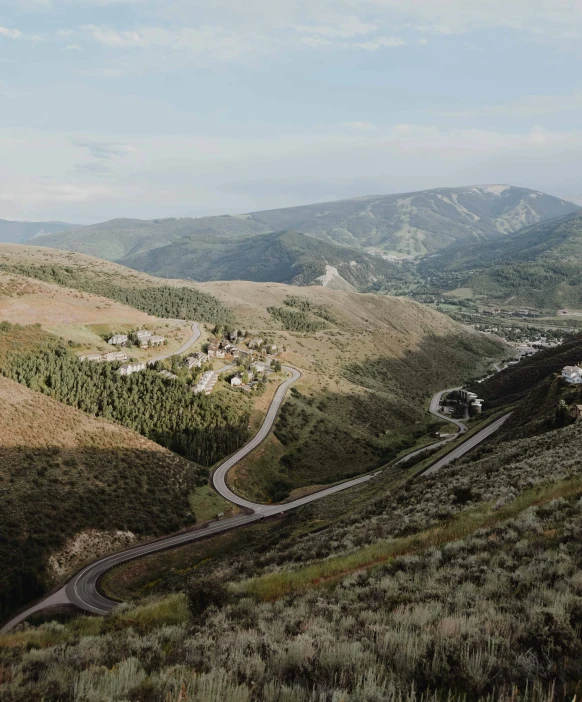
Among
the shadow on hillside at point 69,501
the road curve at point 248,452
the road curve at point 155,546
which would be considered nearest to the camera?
the road curve at point 155,546

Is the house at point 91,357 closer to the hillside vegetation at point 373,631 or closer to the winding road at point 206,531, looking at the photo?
the winding road at point 206,531

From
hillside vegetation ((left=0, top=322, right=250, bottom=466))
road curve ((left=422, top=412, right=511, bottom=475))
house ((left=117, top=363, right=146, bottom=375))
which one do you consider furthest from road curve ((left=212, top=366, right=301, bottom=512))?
house ((left=117, top=363, right=146, bottom=375))

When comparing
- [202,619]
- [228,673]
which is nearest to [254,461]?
[202,619]

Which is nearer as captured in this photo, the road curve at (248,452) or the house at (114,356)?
the road curve at (248,452)

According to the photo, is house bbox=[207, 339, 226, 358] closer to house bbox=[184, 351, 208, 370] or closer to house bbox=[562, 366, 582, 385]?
house bbox=[184, 351, 208, 370]

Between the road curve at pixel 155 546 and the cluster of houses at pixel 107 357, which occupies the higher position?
the cluster of houses at pixel 107 357

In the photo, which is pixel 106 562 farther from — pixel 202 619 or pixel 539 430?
pixel 539 430

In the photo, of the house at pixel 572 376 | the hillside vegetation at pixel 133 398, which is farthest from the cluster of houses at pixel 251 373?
the house at pixel 572 376
